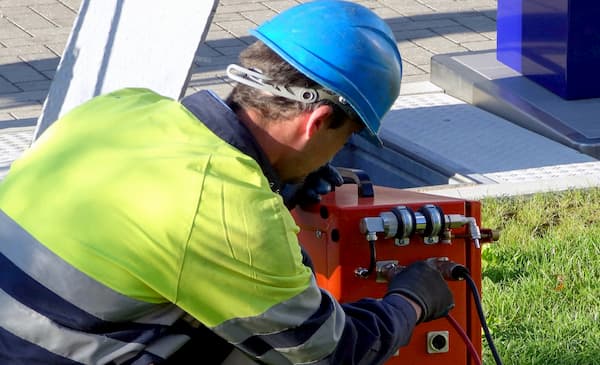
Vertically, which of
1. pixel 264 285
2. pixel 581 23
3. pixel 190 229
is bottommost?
pixel 581 23

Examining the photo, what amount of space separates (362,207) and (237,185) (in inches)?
26.8

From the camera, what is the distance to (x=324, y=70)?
2.25m

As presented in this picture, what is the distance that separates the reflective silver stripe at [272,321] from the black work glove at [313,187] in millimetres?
608

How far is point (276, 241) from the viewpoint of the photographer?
6.77 ft

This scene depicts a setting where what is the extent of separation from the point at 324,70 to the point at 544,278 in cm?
209

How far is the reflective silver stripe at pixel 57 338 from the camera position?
2076 millimetres

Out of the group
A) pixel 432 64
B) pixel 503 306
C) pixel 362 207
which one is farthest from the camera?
pixel 432 64

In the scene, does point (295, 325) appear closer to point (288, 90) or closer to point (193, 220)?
point (193, 220)

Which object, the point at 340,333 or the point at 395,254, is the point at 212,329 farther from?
the point at 395,254

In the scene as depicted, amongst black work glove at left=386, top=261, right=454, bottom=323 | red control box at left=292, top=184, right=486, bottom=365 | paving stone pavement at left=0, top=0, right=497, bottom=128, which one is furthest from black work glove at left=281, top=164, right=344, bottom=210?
paving stone pavement at left=0, top=0, right=497, bottom=128

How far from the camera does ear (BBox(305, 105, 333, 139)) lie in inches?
87.8

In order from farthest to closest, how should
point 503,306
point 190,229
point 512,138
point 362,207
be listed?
point 512,138 → point 503,306 → point 362,207 → point 190,229

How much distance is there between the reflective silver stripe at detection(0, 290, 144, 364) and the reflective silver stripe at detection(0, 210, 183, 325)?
5 cm

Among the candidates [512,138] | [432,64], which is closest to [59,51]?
[432,64]
